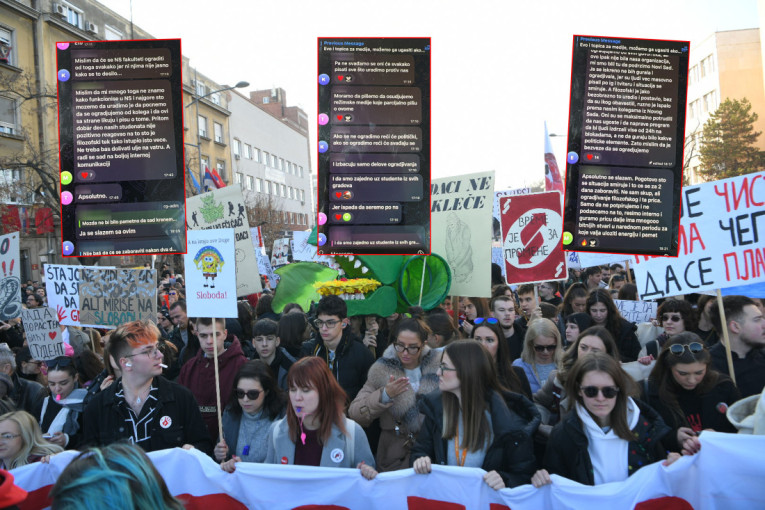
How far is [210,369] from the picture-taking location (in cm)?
477

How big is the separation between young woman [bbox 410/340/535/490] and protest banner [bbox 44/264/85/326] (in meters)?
5.10

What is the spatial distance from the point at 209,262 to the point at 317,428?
153 centimetres

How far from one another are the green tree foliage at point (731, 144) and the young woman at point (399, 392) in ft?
134

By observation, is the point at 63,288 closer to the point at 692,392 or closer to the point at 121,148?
the point at 121,148

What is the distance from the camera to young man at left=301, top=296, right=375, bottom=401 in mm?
4691

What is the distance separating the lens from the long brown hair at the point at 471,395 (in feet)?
10.2

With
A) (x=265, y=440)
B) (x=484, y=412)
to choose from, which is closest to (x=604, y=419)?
(x=484, y=412)

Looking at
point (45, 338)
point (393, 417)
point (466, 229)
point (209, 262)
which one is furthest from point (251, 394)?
point (466, 229)

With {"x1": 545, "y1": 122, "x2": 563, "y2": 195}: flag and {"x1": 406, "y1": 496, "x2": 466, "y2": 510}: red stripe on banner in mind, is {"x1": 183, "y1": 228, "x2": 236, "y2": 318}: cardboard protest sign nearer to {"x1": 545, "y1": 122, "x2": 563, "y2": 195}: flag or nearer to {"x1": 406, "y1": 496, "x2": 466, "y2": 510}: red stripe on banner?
{"x1": 406, "y1": 496, "x2": 466, "y2": 510}: red stripe on banner

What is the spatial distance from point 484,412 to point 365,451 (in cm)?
74

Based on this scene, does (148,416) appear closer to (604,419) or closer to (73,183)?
(73,183)

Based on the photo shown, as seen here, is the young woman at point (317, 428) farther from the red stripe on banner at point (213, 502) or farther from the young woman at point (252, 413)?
the young woman at point (252, 413)

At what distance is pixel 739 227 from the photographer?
14.0ft

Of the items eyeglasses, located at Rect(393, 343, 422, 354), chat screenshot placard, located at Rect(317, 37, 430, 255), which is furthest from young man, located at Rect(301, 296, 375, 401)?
eyeglasses, located at Rect(393, 343, 422, 354)
